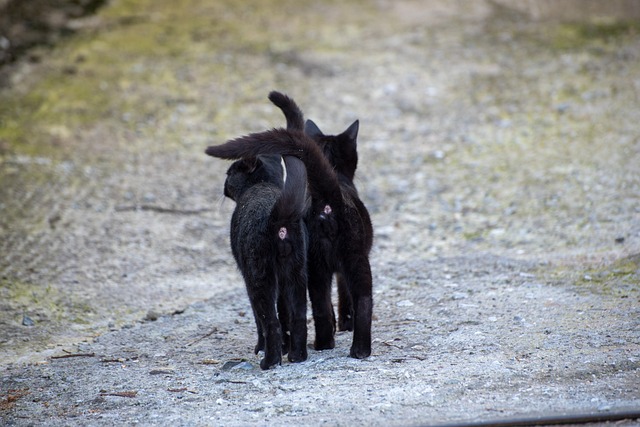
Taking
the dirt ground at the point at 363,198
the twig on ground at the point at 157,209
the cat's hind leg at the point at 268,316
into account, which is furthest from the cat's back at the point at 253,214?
the twig on ground at the point at 157,209

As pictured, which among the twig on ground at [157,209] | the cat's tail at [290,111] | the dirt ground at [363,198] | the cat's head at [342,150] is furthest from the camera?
the twig on ground at [157,209]

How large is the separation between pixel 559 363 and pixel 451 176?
4.47 meters

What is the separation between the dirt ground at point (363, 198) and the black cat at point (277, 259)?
0.93 ft

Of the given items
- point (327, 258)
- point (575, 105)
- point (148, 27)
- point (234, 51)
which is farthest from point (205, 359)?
point (148, 27)

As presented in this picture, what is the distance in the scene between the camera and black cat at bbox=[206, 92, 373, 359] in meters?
5.05

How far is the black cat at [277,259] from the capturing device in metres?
5.11

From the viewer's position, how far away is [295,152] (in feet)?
16.8

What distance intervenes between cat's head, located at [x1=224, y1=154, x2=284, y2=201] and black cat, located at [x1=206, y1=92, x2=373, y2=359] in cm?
59

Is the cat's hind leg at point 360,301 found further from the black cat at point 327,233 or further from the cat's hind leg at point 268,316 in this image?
the cat's hind leg at point 268,316

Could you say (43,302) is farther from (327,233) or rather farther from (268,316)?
(327,233)

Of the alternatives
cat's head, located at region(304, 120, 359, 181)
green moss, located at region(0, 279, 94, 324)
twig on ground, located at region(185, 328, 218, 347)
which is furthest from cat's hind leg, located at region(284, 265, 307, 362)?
green moss, located at region(0, 279, 94, 324)

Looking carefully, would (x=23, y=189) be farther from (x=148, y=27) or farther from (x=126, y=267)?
(x=148, y=27)

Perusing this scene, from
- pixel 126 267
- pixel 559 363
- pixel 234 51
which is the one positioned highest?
pixel 234 51

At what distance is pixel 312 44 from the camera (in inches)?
480
